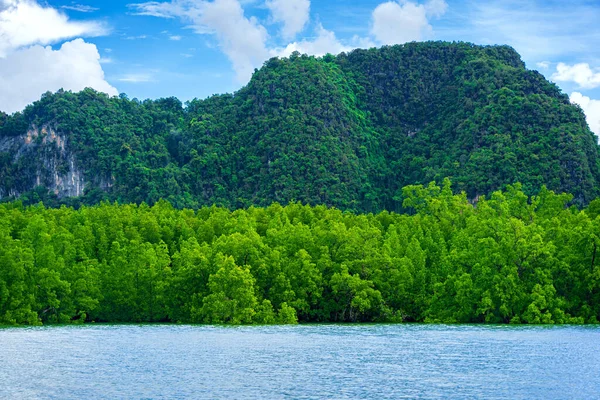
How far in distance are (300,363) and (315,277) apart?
1354 inches

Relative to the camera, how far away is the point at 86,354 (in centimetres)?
6500

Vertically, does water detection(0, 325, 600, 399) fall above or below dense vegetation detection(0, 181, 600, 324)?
below

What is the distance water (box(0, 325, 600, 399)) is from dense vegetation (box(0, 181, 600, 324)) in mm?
6859

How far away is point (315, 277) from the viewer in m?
94.5

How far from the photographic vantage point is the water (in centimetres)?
4934

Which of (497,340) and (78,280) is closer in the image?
(497,340)

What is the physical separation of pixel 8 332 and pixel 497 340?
138 ft

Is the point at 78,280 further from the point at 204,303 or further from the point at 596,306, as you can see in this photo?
the point at 596,306

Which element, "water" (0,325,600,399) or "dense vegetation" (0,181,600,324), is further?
"dense vegetation" (0,181,600,324)

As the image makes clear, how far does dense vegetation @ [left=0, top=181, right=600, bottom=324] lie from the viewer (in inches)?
3568

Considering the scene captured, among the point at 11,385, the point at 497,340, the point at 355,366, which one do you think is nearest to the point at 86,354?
the point at 11,385

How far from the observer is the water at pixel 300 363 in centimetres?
4934

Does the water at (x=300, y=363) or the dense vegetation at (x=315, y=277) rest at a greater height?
the dense vegetation at (x=315, y=277)

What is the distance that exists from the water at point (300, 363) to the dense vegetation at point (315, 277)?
22.5ft
